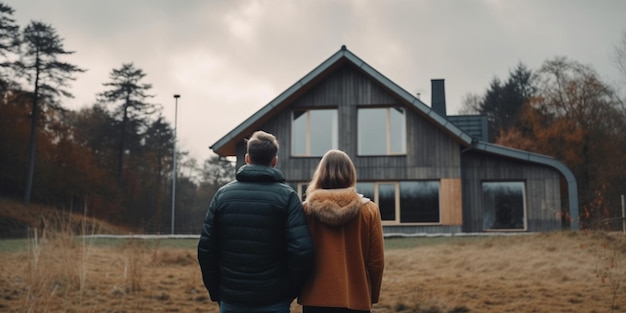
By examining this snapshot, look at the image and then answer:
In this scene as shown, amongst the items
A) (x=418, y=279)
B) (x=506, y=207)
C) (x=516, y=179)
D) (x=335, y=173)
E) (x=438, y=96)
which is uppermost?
(x=438, y=96)

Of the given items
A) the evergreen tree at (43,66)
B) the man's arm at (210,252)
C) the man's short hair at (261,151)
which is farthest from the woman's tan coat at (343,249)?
the evergreen tree at (43,66)

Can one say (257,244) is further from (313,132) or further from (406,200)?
(313,132)

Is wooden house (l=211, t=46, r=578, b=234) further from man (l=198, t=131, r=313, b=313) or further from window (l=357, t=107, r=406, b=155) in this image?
man (l=198, t=131, r=313, b=313)

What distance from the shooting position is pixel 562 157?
31000 mm

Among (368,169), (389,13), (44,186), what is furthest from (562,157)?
(44,186)

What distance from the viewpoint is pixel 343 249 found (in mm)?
3531

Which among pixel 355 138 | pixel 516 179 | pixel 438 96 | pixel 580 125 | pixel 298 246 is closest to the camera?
pixel 298 246

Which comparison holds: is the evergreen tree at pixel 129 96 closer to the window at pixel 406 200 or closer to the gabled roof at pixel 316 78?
the gabled roof at pixel 316 78

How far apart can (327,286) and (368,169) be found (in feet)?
47.2

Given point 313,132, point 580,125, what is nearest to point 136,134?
point 313,132

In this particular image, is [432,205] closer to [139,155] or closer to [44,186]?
[44,186]

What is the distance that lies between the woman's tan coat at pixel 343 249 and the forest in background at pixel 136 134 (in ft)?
67.2

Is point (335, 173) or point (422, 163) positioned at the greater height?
point (422, 163)

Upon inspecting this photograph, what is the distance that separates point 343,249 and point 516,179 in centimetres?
1524
